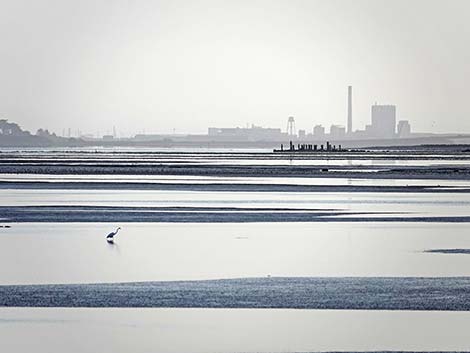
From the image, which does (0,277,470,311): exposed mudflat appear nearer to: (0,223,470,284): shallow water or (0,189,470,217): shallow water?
(0,223,470,284): shallow water

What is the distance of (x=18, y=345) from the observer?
9.59 metres

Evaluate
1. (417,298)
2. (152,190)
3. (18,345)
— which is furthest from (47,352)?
(152,190)

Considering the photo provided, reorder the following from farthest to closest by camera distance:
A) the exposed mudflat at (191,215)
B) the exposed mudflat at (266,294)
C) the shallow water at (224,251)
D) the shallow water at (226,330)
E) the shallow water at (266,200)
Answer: the shallow water at (266,200) < the exposed mudflat at (191,215) < the shallow water at (224,251) < the exposed mudflat at (266,294) < the shallow water at (226,330)

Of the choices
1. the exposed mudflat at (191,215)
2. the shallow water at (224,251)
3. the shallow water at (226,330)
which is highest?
the shallow water at (226,330)

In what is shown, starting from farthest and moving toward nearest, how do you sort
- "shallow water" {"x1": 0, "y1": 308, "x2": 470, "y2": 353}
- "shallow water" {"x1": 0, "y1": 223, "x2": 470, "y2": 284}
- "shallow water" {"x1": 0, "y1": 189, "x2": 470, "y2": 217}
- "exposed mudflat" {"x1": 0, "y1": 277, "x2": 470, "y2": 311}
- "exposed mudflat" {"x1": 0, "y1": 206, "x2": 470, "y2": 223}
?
"shallow water" {"x1": 0, "y1": 189, "x2": 470, "y2": 217}
"exposed mudflat" {"x1": 0, "y1": 206, "x2": 470, "y2": 223}
"shallow water" {"x1": 0, "y1": 223, "x2": 470, "y2": 284}
"exposed mudflat" {"x1": 0, "y1": 277, "x2": 470, "y2": 311}
"shallow water" {"x1": 0, "y1": 308, "x2": 470, "y2": 353}

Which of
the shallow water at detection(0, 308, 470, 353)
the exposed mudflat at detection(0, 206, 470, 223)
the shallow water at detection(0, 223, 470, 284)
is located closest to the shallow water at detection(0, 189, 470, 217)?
the exposed mudflat at detection(0, 206, 470, 223)

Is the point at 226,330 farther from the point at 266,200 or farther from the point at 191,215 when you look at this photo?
the point at 266,200

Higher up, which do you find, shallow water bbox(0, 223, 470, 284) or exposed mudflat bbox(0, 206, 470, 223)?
shallow water bbox(0, 223, 470, 284)

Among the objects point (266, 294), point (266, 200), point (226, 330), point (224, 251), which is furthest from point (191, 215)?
point (226, 330)

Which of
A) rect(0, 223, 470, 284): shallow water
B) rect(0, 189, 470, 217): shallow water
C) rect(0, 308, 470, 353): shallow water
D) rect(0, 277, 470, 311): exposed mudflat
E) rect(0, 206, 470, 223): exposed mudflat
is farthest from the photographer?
rect(0, 189, 470, 217): shallow water

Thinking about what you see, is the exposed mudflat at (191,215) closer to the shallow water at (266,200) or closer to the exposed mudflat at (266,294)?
the shallow water at (266,200)

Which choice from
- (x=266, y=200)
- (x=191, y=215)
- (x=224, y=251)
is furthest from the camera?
(x=266, y=200)

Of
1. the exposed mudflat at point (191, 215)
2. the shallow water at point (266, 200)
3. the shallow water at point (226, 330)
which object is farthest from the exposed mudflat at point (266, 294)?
the shallow water at point (266, 200)

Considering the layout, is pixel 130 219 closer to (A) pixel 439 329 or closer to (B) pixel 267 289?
(B) pixel 267 289
